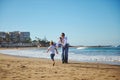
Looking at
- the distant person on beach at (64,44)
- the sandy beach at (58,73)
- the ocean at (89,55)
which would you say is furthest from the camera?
the ocean at (89,55)

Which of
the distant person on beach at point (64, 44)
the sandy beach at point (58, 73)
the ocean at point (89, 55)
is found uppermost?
the distant person on beach at point (64, 44)

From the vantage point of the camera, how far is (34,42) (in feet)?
464

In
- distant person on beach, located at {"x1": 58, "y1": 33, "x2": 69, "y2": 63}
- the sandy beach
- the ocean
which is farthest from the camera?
the ocean

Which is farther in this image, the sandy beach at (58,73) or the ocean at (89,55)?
the ocean at (89,55)

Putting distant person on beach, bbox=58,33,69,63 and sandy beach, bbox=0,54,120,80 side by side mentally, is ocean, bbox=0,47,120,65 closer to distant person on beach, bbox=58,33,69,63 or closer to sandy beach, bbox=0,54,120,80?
distant person on beach, bbox=58,33,69,63

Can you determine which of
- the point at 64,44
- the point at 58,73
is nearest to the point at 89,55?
the point at 64,44

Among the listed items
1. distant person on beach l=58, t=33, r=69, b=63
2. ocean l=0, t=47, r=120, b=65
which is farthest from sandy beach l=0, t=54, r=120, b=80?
ocean l=0, t=47, r=120, b=65

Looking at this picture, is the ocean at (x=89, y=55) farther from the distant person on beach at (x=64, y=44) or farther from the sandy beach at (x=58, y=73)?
the sandy beach at (x=58, y=73)

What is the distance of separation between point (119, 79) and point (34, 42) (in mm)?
136740

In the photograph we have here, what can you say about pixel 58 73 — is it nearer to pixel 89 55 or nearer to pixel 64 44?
pixel 64 44

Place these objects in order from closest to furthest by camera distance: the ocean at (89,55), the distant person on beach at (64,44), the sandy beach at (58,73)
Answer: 1. the sandy beach at (58,73)
2. the distant person on beach at (64,44)
3. the ocean at (89,55)

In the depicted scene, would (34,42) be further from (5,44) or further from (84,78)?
(84,78)

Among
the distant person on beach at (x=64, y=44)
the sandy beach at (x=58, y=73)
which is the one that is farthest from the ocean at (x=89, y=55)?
the sandy beach at (x=58, y=73)

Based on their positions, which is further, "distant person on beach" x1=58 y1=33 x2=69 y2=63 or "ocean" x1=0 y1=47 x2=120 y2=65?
"ocean" x1=0 y1=47 x2=120 y2=65
